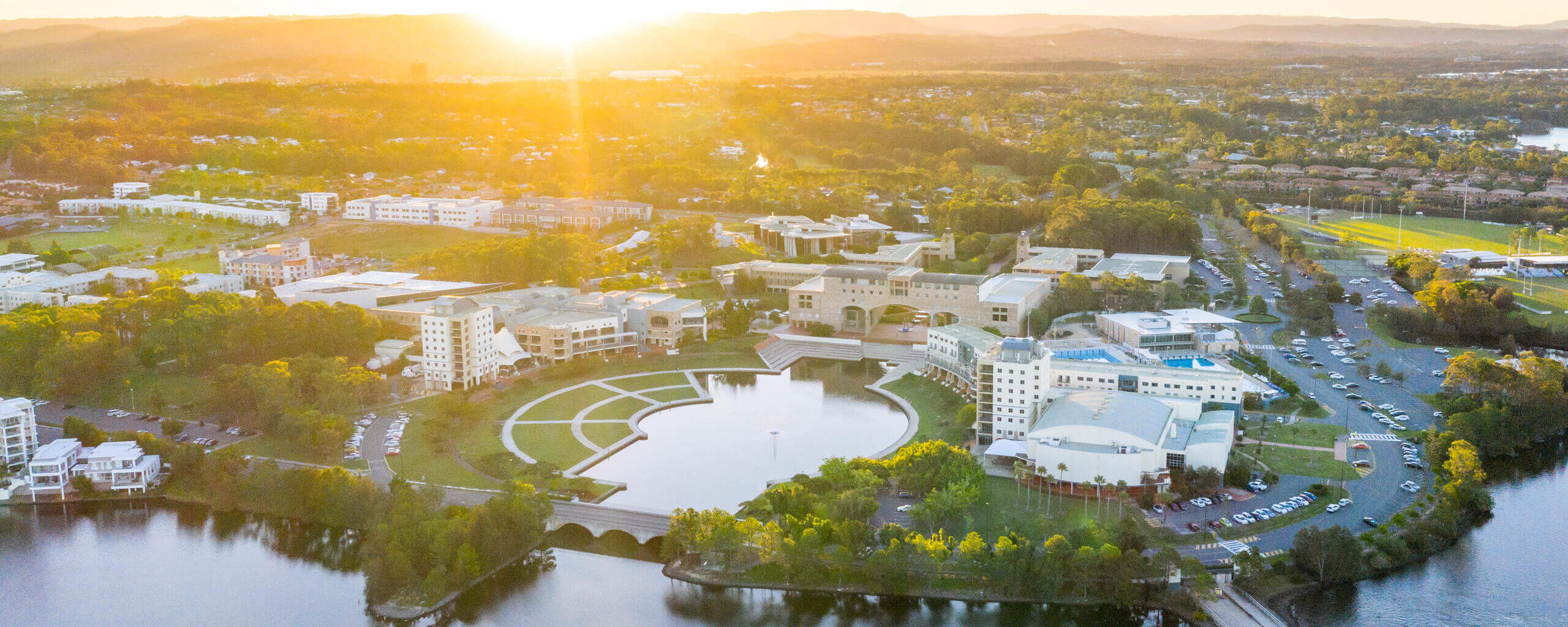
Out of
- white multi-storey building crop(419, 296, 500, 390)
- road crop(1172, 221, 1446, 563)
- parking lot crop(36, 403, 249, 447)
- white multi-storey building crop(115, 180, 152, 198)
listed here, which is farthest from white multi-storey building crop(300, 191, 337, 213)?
road crop(1172, 221, 1446, 563)

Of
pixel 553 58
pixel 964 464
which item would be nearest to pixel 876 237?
pixel 964 464

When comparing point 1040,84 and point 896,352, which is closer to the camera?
point 896,352

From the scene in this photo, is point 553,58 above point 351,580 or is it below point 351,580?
above

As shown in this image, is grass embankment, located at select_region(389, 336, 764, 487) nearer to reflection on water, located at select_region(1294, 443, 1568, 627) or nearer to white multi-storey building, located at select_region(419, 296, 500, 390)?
white multi-storey building, located at select_region(419, 296, 500, 390)

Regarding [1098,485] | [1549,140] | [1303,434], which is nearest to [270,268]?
[1098,485]

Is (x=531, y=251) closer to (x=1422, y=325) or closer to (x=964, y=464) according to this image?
(x=964, y=464)

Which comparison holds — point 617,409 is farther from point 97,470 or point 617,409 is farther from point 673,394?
point 97,470

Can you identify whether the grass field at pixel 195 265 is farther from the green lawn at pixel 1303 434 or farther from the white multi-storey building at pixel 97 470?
the green lawn at pixel 1303 434
